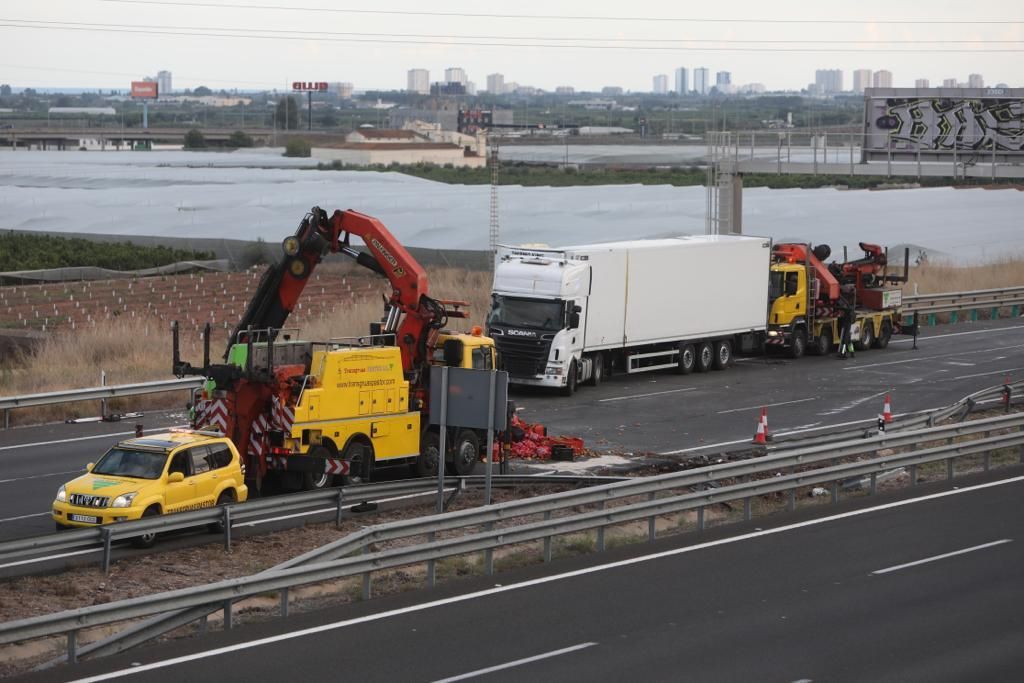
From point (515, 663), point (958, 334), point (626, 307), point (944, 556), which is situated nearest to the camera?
point (515, 663)

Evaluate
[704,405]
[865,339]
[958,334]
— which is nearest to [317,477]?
[704,405]

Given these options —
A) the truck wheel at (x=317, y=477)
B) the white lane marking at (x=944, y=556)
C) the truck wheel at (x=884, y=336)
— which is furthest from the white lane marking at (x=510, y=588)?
the truck wheel at (x=884, y=336)

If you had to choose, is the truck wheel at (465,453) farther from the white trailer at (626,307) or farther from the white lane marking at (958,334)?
the white lane marking at (958,334)

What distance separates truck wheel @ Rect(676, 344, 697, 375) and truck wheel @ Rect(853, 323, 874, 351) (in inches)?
303

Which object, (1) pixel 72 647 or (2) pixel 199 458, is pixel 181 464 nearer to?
(2) pixel 199 458

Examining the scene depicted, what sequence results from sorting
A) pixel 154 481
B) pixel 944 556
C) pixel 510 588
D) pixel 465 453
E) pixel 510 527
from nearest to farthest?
pixel 510 588 → pixel 944 556 → pixel 510 527 → pixel 154 481 → pixel 465 453

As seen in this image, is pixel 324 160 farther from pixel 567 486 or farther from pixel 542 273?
pixel 567 486

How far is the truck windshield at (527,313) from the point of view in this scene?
3506cm

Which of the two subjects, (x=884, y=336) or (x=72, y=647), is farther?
(x=884, y=336)

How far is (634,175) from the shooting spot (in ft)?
444

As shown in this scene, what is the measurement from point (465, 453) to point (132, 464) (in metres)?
6.73

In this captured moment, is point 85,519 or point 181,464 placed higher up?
point 181,464

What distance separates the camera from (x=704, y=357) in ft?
131

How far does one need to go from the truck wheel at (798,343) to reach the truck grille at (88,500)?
27.3m
